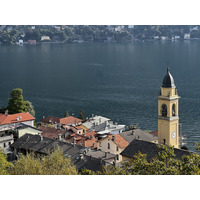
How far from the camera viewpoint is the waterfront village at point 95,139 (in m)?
15.5

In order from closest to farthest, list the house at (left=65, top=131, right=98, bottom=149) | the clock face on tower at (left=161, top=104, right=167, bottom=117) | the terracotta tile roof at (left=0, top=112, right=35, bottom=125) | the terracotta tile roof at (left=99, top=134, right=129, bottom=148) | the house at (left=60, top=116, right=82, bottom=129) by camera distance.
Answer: the clock face on tower at (left=161, top=104, right=167, bottom=117), the terracotta tile roof at (left=99, top=134, right=129, bottom=148), the house at (left=65, top=131, right=98, bottom=149), the terracotta tile roof at (left=0, top=112, right=35, bottom=125), the house at (left=60, top=116, right=82, bottom=129)

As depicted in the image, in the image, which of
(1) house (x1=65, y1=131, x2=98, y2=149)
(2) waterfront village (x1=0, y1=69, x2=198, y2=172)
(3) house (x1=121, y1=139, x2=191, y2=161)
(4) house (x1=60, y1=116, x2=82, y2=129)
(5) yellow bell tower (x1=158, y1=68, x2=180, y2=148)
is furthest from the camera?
(4) house (x1=60, y1=116, x2=82, y2=129)

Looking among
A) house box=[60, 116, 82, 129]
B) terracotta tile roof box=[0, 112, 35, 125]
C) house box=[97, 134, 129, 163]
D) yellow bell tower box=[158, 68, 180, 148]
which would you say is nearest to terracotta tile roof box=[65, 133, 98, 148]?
house box=[97, 134, 129, 163]

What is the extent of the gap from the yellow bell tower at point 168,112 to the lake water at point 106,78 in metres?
10.4

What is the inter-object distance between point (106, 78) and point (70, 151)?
139 feet

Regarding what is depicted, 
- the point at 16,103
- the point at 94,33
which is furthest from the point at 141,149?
the point at 94,33

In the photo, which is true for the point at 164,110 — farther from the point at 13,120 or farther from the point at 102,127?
the point at 102,127

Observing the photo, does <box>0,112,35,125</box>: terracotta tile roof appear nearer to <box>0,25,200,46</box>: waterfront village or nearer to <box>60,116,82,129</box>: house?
<box>60,116,82,129</box>: house

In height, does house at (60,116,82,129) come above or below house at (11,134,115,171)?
below

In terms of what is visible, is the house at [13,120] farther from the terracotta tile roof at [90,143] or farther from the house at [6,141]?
the terracotta tile roof at [90,143]

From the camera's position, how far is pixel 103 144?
21344 mm

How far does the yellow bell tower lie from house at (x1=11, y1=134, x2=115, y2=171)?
2.58m

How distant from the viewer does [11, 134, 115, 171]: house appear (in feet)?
51.6

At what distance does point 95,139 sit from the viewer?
22.6 meters
